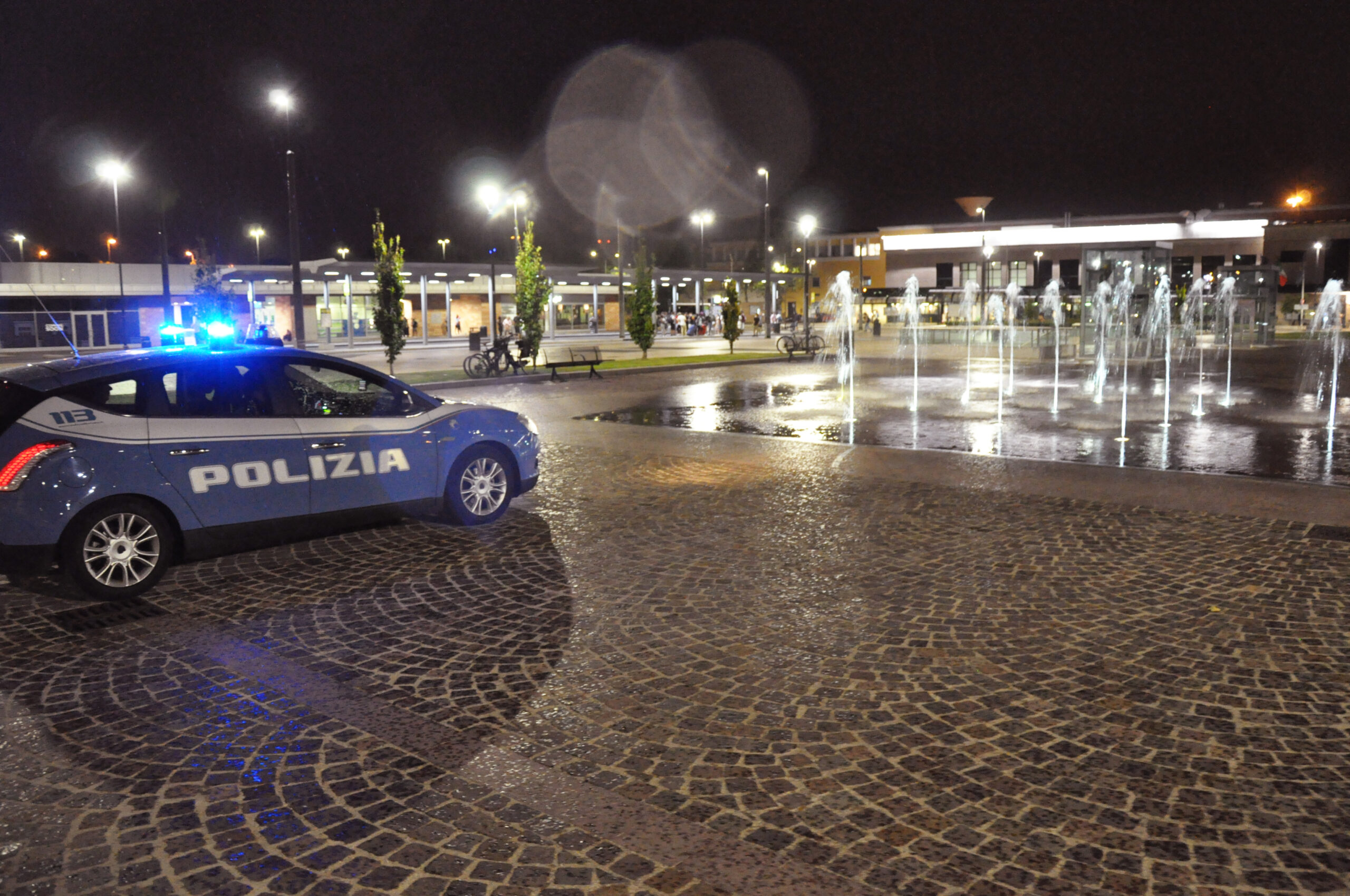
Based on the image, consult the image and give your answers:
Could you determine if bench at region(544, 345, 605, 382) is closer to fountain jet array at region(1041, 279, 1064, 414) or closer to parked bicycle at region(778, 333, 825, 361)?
parked bicycle at region(778, 333, 825, 361)

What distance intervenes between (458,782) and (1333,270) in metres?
89.8

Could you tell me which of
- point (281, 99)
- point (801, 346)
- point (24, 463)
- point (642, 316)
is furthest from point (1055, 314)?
point (24, 463)

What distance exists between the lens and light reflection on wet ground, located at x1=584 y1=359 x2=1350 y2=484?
1195 cm

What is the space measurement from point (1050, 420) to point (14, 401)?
14.1 m

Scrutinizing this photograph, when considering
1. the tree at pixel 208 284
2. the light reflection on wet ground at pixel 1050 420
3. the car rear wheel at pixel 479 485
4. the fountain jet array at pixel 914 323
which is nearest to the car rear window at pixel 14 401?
the car rear wheel at pixel 479 485

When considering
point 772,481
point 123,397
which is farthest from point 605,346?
point 123,397

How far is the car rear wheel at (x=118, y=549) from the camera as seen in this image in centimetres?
622

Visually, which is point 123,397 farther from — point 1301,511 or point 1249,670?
point 1301,511

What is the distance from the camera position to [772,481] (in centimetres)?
1055

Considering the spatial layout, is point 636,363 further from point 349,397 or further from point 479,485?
point 349,397

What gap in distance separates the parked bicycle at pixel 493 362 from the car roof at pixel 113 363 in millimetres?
17819

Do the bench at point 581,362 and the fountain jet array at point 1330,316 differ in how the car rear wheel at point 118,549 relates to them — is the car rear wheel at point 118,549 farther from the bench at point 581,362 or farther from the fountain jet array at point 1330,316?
the fountain jet array at point 1330,316

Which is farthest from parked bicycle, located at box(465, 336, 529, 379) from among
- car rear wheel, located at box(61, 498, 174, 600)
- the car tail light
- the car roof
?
the car tail light

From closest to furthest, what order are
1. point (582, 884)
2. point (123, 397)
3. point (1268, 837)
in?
point (582, 884) → point (1268, 837) → point (123, 397)
